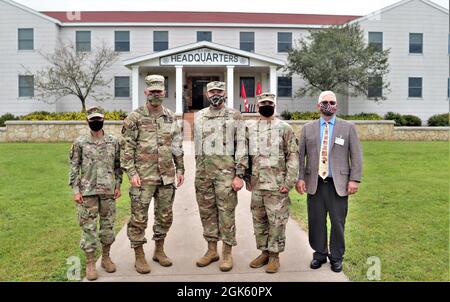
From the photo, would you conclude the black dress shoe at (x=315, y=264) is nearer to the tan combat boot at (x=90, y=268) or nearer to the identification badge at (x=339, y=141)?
the identification badge at (x=339, y=141)

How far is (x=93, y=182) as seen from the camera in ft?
14.9

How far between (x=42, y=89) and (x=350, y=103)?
19284 mm

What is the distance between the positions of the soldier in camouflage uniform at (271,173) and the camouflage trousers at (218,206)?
10.7 inches

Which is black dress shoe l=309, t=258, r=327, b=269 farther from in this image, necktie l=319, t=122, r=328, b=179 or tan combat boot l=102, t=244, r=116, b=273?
tan combat boot l=102, t=244, r=116, b=273

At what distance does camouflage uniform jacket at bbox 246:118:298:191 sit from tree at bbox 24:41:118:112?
21302 mm

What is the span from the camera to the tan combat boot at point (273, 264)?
15.3 feet

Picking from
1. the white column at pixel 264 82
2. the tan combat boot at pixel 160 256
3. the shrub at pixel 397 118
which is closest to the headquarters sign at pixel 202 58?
the white column at pixel 264 82

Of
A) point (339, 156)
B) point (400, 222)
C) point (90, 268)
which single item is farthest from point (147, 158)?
point (400, 222)

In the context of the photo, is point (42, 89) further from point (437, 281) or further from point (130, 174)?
point (437, 281)

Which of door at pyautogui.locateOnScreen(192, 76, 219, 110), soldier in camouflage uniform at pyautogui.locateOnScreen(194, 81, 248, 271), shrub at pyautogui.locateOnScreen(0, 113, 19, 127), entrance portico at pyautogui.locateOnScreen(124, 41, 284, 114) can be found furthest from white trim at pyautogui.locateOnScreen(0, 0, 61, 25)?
soldier in camouflage uniform at pyautogui.locateOnScreen(194, 81, 248, 271)

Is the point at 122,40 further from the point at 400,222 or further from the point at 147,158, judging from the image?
the point at 147,158

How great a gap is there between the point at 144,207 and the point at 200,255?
107cm

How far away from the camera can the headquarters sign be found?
22562mm

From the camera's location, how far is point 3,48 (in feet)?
87.4
